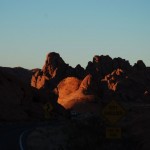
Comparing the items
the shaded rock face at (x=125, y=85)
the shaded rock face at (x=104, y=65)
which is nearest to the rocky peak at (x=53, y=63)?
the shaded rock face at (x=104, y=65)

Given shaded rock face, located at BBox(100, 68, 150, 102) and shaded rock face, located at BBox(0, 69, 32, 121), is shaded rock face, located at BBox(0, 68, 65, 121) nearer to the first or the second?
shaded rock face, located at BBox(0, 69, 32, 121)

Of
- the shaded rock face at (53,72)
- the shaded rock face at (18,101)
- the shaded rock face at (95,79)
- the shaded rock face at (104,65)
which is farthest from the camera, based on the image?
the shaded rock face at (104,65)

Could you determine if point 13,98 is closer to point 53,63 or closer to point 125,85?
point 125,85

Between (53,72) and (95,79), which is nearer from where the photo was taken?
(95,79)

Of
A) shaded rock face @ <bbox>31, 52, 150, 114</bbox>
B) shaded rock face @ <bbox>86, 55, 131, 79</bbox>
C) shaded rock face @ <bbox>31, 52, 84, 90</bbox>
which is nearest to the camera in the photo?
shaded rock face @ <bbox>31, 52, 150, 114</bbox>

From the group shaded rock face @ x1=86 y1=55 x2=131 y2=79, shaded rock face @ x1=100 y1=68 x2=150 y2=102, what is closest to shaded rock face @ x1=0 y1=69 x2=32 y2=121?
shaded rock face @ x1=100 y1=68 x2=150 y2=102

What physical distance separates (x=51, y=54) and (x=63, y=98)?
674 inches

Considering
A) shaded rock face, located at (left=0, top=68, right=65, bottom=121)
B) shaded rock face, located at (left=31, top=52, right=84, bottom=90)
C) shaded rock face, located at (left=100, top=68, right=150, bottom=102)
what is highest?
shaded rock face, located at (left=31, top=52, right=84, bottom=90)

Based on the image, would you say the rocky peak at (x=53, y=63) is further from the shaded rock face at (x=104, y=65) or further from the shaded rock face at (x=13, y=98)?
the shaded rock face at (x=13, y=98)

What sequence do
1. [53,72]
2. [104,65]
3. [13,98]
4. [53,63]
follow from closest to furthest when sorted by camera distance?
[13,98] < [53,72] < [53,63] < [104,65]

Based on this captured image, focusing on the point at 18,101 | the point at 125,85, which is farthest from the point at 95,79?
the point at 18,101

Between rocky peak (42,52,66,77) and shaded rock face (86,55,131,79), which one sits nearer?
rocky peak (42,52,66,77)

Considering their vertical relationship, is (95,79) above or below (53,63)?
below

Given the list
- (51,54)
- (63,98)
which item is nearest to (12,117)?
(63,98)
